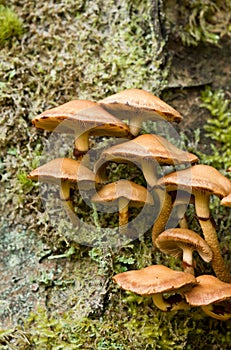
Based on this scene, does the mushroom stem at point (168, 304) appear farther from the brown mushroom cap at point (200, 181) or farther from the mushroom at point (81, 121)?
the mushroom at point (81, 121)

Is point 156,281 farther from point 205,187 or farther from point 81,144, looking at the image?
point 81,144

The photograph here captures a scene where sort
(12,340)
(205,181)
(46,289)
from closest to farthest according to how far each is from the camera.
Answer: (205,181)
(12,340)
(46,289)

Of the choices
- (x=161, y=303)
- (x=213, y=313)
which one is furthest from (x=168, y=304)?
(x=213, y=313)

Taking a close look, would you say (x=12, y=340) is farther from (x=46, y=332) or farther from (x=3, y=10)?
(x=3, y=10)

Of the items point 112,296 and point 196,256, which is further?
point 196,256

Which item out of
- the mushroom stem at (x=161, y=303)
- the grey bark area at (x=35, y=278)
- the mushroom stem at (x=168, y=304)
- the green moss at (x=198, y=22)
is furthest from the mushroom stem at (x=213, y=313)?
the green moss at (x=198, y=22)

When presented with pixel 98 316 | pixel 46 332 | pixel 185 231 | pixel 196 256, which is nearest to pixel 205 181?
pixel 185 231

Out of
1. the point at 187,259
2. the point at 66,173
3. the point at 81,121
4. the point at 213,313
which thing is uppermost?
the point at 81,121
